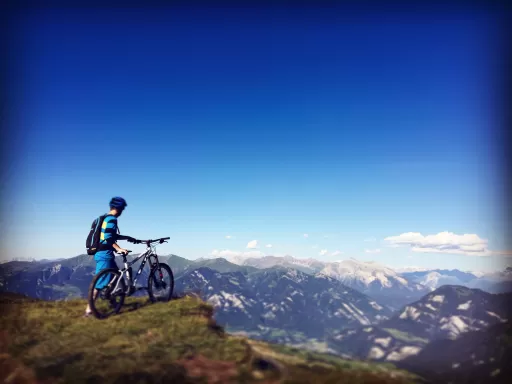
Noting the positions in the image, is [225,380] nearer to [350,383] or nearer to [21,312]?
[350,383]

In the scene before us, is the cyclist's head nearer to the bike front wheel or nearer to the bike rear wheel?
the bike rear wheel

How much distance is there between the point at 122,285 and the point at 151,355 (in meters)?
4.27

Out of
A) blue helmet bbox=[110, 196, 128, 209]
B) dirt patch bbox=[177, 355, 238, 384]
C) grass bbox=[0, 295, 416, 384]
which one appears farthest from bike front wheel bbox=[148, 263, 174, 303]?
dirt patch bbox=[177, 355, 238, 384]

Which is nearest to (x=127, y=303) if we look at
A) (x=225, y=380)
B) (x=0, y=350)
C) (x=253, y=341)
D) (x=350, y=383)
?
(x=0, y=350)

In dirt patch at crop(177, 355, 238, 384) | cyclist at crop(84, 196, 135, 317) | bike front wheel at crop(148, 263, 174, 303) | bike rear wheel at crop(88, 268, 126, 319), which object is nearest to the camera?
dirt patch at crop(177, 355, 238, 384)

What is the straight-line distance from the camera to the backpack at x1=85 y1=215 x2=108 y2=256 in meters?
Answer: 12.1

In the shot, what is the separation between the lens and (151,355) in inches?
333

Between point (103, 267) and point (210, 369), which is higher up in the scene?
point (103, 267)

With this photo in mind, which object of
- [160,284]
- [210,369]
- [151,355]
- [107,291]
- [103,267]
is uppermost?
[103,267]

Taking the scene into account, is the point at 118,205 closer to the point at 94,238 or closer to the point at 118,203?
the point at 118,203

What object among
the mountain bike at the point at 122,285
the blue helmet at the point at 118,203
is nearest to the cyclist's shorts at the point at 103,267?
the mountain bike at the point at 122,285

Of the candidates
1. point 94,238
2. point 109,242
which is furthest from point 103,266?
point 94,238

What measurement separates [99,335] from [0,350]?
2.62 meters

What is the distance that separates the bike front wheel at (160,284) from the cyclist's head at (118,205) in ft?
9.68
